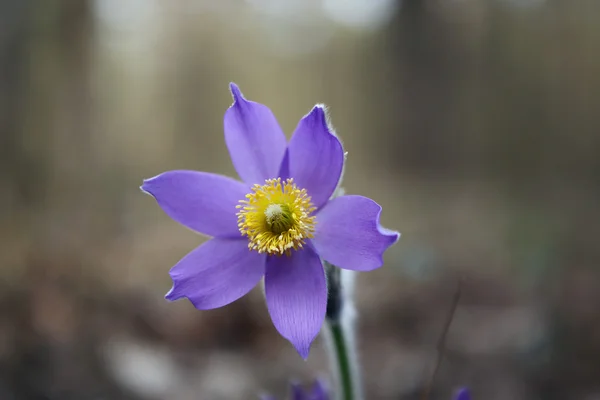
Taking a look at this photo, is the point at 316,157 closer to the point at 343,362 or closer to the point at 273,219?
the point at 273,219

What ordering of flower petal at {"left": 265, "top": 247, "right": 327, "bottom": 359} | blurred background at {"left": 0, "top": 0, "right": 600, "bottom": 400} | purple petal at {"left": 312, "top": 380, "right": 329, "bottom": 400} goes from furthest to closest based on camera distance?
blurred background at {"left": 0, "top": 0, "right": 600, "bottom": 400} < purple petal at {"left": 312, "top": 380, "right": 329, "bottom": 400} < flower petal at {"left": 265, "top": 247, "right": 327, "bottom": 359}

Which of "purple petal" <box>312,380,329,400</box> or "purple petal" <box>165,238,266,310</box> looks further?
"purple petal" <box>312,380,329,400</box>

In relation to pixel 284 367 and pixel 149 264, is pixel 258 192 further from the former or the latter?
pixel 149 264

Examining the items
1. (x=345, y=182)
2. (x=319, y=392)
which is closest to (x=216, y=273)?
(x=319, y=392)

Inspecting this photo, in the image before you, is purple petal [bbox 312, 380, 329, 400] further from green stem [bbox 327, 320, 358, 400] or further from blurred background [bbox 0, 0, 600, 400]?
blurred background [bbox 0, 0, 600, 400]

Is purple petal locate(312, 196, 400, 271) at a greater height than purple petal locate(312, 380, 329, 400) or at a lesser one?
greater

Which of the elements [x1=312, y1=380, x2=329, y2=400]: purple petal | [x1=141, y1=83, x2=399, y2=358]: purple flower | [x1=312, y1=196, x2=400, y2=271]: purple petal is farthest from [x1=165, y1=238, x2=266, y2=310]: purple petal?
[x1=312, y1=380, x2=329, y2=400]: purple petal

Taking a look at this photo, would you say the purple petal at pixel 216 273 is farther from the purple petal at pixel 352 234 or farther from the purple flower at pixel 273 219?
the purple petal at pixel 352 234

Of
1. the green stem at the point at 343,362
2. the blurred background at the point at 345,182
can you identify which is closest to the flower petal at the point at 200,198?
the green stem at the point at 343,362
